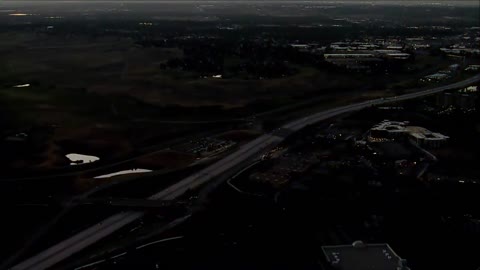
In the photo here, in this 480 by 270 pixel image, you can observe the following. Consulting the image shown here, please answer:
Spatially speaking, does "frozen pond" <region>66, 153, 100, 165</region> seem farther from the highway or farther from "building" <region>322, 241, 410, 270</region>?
"building" <region>322, 241, 410, 270</region>

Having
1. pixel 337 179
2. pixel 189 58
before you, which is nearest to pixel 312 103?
pixel 337 179

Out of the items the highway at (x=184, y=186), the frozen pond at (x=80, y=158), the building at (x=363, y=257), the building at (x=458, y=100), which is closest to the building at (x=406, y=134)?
the highway at (x=184, y=186)

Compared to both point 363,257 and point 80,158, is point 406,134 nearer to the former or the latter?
point 363,257

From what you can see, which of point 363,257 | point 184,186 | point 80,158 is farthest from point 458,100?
point 80,158

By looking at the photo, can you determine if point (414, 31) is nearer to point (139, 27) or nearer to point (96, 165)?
point (139, 27)

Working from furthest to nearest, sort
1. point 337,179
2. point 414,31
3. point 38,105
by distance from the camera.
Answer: point 414,31 < point 38,105 < point 337,179

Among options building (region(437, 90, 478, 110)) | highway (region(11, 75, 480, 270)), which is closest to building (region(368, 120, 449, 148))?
highway (region(11, 75, 480, 270))

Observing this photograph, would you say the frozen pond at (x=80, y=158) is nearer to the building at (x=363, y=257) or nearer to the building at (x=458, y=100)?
the building at (x=363, y=257)
